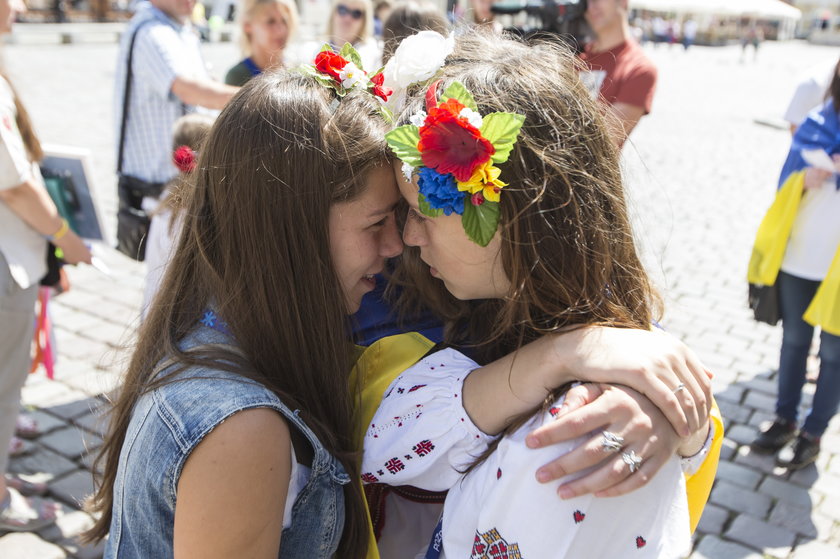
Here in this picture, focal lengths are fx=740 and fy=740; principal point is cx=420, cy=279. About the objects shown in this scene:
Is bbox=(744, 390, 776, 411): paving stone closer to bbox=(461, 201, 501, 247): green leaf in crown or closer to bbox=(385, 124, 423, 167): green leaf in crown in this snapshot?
bbox=(461, 201, 501, 247): green leaf in crown

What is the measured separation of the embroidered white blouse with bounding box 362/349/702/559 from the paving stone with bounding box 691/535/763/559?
191 centimetres

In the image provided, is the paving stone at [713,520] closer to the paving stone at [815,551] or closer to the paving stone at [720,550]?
the paving stone at [720,550]

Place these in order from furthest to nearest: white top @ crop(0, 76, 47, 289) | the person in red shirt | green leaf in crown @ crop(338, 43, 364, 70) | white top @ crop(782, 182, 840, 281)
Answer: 1. the person in red shirt
2. white top @ crop(782, 182, 840, 281)
3. white top @ crop(0, 76, 47, 289)
4. green leaf in crown @ crop(338, 43, 364, 70)

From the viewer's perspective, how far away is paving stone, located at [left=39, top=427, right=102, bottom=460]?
3.49 meters

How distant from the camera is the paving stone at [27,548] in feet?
9.40

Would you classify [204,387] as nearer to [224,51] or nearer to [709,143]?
[709,143]

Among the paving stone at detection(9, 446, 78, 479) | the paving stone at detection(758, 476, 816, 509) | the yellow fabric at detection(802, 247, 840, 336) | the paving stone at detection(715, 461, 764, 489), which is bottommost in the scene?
the paving stone at detection(715, 461, 764, 489)

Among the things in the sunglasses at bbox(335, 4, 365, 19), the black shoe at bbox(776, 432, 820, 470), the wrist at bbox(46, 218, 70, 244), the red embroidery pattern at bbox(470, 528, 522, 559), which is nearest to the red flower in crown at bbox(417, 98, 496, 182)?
the red embroidery pattern at bbox(470, 528, 522, 559)

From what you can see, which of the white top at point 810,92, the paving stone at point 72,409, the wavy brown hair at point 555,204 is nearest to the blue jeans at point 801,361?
the white top at point 810,92

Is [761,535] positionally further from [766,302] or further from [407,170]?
[407,170]

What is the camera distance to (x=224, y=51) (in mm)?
21578

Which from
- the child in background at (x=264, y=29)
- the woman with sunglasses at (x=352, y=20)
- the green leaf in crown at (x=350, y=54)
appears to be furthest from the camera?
the woman with sunglasses at (x=352, y=20)

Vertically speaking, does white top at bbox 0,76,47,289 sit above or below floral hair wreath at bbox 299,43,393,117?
below

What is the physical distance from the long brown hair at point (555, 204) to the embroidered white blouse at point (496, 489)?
21 cm
